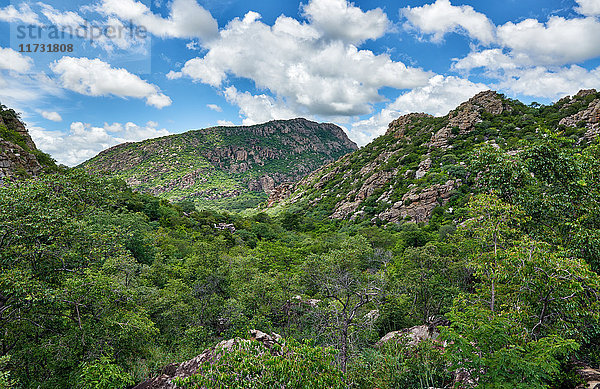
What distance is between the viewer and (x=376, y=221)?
5028 cm

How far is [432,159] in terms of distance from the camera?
5972cm

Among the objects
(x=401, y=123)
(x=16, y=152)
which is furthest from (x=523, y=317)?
(x=401, y=123)

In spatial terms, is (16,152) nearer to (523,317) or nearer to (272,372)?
(272,372)

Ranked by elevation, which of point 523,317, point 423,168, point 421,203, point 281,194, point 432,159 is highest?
point 432,159

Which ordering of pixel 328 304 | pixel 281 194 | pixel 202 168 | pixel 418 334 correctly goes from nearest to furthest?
pixel 418 334 → pixel 328 304 → pixel 281 194 → pixel 202 168

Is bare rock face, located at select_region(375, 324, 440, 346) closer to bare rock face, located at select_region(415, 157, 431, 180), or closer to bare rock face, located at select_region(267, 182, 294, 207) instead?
bare rock face, located at select_region(415, 157, 431, 180)

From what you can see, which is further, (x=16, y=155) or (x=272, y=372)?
(x=16, y=155)

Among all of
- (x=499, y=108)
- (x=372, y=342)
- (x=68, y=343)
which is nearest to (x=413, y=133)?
(x=499, y=108)

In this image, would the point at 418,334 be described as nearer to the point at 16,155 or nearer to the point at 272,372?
the point at 272,372

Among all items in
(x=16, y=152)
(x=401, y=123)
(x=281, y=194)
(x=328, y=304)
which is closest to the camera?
(x=328, y=304)

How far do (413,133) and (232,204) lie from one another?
83533 millimetres

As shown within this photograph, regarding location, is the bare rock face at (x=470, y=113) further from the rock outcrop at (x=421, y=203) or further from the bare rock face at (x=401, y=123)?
the rock outcrop at (x=421, y=203)

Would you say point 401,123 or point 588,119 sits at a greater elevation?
point 401,123

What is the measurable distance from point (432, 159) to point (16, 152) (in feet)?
222
